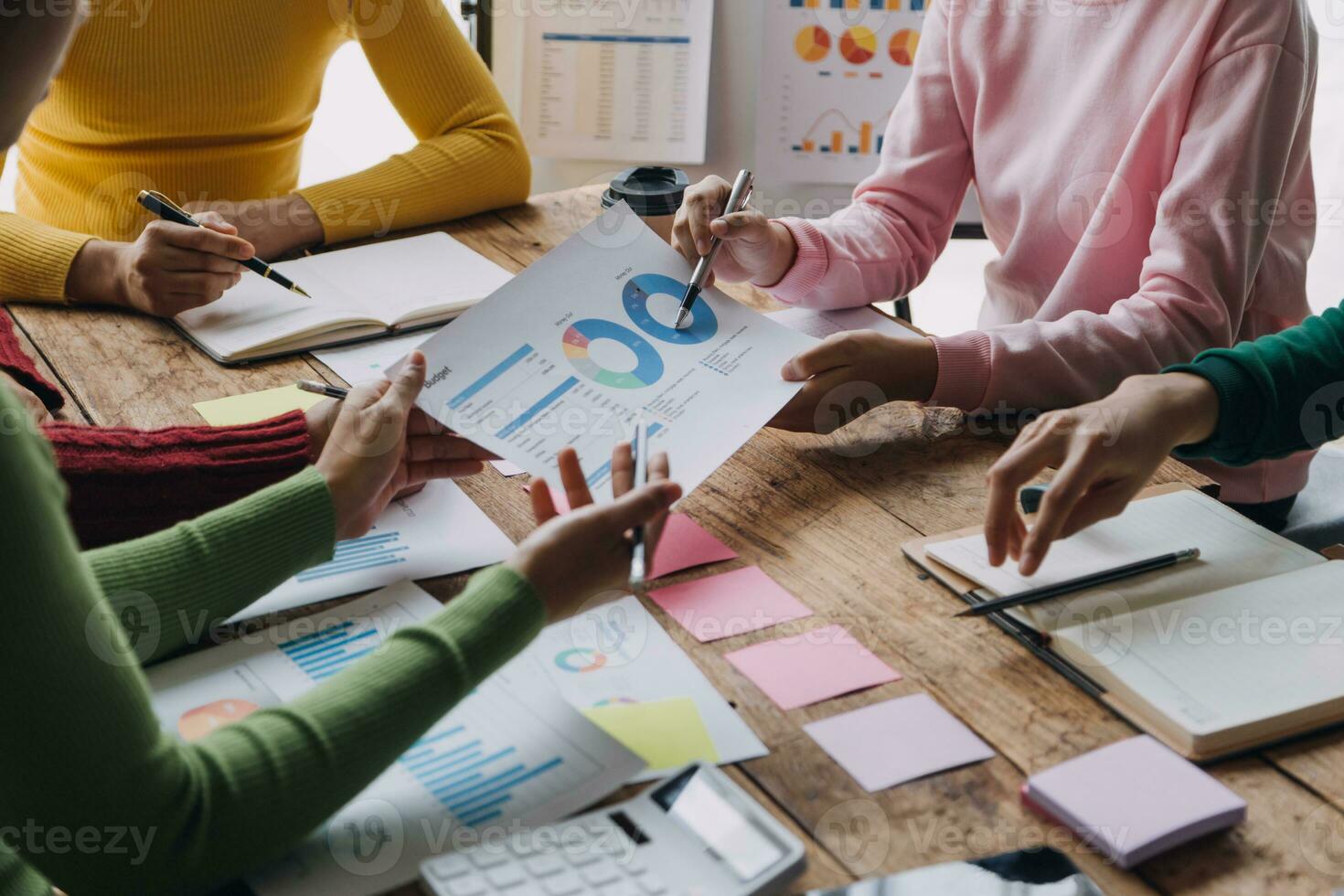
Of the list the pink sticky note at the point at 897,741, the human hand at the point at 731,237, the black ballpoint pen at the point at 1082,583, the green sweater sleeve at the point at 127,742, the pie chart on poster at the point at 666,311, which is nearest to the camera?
the green sweater sleeve at the point at 127,742

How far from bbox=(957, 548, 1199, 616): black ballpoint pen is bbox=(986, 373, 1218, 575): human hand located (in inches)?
0.7

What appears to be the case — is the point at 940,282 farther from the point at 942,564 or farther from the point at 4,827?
the point at 4,827

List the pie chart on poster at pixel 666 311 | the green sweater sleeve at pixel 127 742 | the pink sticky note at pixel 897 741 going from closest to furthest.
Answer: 1. the green sweater sleeve at pixel 127 742
2. the pink sticky note at pixel 897 741
3. the pie chart on poster at pixel 666 311

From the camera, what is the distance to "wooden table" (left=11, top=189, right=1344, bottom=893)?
656mm

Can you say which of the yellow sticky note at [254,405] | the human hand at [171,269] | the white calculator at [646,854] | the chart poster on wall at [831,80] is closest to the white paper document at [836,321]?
the yellow sticky note at [254,405]

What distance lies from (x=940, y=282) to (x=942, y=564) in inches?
95.1

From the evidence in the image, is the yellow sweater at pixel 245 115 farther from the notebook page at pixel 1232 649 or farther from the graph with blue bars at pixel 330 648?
the notebook page at pixel 1232 649

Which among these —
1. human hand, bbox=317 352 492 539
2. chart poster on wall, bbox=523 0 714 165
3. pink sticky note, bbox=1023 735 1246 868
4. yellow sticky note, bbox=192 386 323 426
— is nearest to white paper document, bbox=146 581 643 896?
human hand, bbox=317 352 492 539

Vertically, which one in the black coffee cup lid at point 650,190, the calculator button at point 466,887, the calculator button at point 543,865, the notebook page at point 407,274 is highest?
the black coffee cup lid at point 650,190

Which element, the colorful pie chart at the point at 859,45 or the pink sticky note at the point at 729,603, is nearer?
the pink sticky note at the point at 729,603

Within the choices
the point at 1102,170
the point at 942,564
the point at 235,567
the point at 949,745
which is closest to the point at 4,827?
the point at 235,567

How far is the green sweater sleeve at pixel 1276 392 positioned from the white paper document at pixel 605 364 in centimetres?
34

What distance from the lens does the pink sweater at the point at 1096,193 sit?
1.17 meters

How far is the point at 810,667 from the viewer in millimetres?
803
